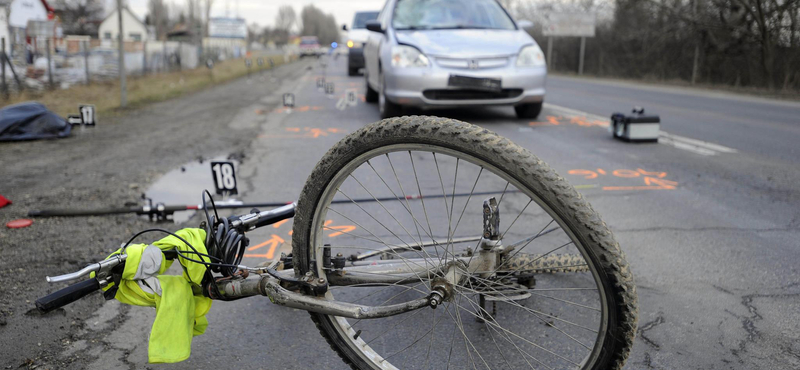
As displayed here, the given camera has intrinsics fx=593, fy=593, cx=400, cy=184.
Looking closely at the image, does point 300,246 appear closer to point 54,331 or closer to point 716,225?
point 54,331

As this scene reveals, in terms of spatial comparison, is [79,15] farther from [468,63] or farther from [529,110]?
[468,63]

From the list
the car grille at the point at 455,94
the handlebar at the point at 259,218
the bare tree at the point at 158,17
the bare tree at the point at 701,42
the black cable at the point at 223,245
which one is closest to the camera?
the black cable at the point at 223,245

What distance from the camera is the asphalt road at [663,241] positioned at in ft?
8.30

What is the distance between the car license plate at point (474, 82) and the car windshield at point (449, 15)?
123 centimetres

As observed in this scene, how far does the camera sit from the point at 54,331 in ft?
8.80

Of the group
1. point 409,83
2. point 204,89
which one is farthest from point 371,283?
point 204,89

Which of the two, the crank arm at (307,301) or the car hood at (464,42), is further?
the car hood at (464,42)

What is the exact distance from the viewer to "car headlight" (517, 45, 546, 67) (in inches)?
326

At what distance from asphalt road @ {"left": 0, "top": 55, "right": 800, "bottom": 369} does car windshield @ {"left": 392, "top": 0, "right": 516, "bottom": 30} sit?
1.44m

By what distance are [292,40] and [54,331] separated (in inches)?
6056

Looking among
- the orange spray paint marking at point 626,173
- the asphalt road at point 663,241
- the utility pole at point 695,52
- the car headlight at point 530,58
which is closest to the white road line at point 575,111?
the asphalt road at point 663,241

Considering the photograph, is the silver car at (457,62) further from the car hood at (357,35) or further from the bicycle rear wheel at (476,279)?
the car hood at (357,35)

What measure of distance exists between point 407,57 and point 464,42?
81 centimetres

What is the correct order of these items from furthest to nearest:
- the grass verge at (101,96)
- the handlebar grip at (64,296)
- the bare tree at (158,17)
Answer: the bare tree at (158,17) → the grass verge at (101,96) → the handlebar grip at (64,296)
